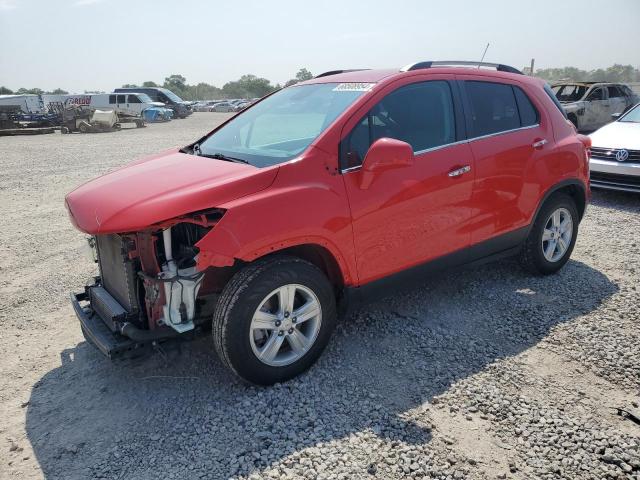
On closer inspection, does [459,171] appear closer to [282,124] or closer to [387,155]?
[387,155]

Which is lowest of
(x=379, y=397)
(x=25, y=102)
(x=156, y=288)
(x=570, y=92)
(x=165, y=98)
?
(x=379, y=397)

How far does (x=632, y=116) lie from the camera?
8820mm

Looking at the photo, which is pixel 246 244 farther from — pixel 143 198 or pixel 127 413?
pixel 127 413

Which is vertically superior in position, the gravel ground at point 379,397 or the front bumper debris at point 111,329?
the front bumper debris at point 111,329

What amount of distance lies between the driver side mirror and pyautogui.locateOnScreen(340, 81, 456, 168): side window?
0.63ft

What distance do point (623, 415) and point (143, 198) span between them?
3098 millimetres

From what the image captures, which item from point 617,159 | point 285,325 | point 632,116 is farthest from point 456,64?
point 632,116

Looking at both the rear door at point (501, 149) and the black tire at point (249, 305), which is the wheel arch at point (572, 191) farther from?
the black tire at point (249, 305)

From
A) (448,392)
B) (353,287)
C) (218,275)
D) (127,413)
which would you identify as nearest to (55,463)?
(127,413)

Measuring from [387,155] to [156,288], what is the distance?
5.31 ft

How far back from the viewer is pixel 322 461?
2568mm

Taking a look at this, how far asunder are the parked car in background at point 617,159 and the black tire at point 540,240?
3.44 meters

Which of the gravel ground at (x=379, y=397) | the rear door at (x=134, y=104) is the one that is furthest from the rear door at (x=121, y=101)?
the gravel ground at (x=379, y=397)

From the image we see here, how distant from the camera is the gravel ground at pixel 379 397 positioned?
259cm
